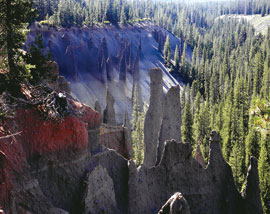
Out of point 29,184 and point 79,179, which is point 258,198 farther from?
point 29,184

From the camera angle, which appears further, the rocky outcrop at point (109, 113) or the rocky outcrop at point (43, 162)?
the rocky outcrop at point (109, 113)

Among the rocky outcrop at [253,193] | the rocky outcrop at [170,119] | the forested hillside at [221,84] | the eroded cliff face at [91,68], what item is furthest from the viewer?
the eroded cliff face at [91,68]

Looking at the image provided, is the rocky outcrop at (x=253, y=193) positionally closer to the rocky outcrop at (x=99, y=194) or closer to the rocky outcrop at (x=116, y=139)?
the rocky outcrop at (x=99, y=194)

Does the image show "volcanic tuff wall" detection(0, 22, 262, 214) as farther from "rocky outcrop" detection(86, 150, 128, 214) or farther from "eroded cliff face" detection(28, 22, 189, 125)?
"eroded cliff face" detection(28, 22, 189, 125)

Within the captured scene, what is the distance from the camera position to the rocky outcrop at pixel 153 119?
14.7 meters

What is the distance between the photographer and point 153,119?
48.9 ft

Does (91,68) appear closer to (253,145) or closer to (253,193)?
(253,145)

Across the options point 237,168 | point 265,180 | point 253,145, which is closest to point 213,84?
point 253,145

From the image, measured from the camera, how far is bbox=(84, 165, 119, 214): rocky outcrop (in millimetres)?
6492

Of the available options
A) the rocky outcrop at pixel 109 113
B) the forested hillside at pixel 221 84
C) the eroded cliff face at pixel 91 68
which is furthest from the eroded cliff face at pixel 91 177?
the eroded cliff face at pixel 91 68

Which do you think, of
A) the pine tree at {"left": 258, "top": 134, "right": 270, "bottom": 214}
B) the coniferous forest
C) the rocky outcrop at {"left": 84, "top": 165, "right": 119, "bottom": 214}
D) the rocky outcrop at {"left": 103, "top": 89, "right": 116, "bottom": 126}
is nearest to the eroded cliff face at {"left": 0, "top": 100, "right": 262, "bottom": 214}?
the rocky outcrop at {"left": 84, "top": 165, "right": 119, "bottom": 214}

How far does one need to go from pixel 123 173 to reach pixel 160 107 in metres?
7.25

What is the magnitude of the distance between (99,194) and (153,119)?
8502 millimetres

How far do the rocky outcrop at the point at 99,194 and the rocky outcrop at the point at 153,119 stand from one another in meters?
7.85
